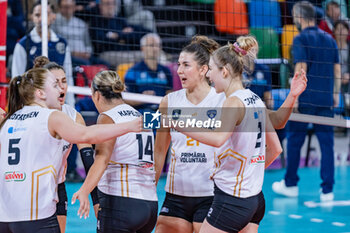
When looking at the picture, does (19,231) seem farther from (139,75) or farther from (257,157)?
(139,75)

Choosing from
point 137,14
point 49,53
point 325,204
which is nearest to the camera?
point 325,204

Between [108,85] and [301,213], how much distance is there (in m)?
3.97

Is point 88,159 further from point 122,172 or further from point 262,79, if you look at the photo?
point 262,79

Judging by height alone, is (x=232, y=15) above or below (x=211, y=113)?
above

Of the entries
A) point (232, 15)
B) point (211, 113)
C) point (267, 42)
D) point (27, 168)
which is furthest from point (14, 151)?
point (232, 15)

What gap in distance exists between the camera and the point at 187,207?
14.5 ft

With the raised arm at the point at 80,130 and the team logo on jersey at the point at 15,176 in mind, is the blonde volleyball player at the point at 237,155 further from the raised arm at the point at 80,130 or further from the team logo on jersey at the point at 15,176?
the team logo on jersey at the point at 15,176

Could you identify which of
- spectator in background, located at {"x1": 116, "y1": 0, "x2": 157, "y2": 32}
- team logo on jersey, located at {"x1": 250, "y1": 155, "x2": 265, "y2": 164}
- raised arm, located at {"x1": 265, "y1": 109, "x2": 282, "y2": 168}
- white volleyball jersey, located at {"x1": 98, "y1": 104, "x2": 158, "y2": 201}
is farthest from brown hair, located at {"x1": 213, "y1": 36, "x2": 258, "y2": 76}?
spectator in background, located at {"x1": 116, "y1": 0, "x2": 157, "y2": 32}

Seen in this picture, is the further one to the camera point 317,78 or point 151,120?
point 317,78

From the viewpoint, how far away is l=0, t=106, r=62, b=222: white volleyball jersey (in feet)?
11.8

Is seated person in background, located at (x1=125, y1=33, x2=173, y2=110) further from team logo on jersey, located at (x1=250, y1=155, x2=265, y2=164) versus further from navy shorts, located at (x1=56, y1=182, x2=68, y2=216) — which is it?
team logo on jersey, located at (x1=250, y1=155, x2=265, y2=164)

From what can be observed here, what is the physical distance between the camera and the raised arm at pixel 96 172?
380cm

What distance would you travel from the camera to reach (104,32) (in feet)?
36.8

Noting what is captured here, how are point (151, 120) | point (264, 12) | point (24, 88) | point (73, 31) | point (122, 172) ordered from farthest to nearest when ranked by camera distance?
point (264, 12) → point (73, 31) → point (122, 172) → point (24, 88) → point (151, 120)
